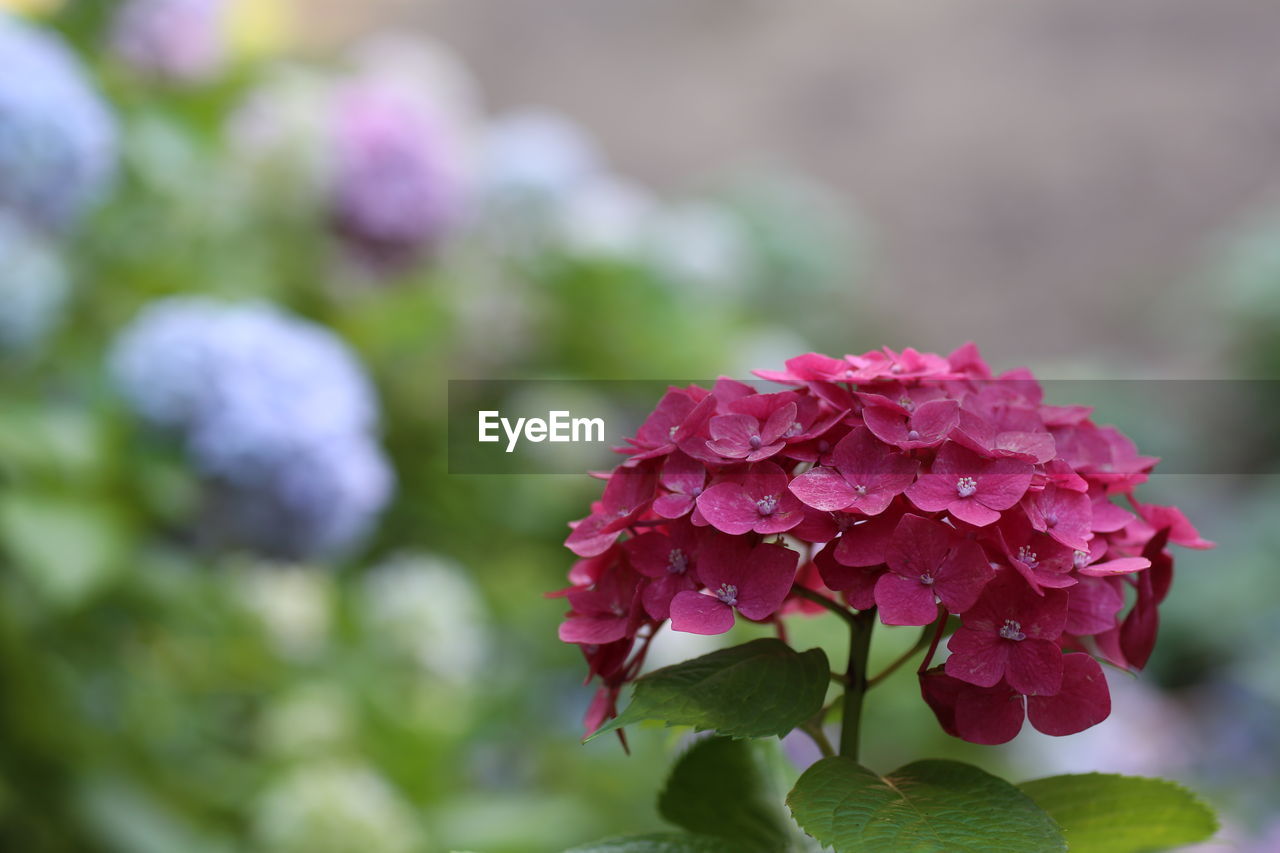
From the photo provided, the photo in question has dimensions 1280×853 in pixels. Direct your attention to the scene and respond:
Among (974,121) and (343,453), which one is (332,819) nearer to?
(343,453)

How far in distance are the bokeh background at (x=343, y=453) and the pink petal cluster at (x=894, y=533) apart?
5.1 inches

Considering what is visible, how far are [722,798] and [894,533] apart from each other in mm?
149

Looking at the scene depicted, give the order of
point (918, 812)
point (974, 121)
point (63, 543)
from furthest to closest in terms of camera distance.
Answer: point (974, 121) → point (63, 543) → point (918, 812)

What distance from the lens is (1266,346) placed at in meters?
2.81

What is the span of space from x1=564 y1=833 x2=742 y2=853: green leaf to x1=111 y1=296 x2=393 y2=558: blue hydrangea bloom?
0.59 m

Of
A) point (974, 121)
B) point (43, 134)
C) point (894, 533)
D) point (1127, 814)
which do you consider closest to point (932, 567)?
point (894, 533)

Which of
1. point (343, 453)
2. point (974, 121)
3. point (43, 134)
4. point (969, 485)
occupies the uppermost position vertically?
point (974, 121)

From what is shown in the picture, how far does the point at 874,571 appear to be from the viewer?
37cm

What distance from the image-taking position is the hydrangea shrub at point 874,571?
353 mm

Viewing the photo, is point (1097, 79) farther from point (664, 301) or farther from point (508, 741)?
point (508, 741)

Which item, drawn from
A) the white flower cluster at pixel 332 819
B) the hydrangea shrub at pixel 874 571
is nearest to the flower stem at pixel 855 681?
the hydrangea shrub at pixel 874 571

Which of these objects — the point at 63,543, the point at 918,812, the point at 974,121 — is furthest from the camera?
the point at 974,121

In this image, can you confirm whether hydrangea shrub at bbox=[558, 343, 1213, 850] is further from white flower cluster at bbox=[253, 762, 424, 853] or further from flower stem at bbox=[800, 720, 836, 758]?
white flower cluster at bbox=[253, 762, 424, 853]

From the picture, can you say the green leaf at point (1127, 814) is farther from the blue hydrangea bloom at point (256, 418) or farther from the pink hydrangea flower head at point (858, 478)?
the blue hydrangea bloom at point (256, 418)
